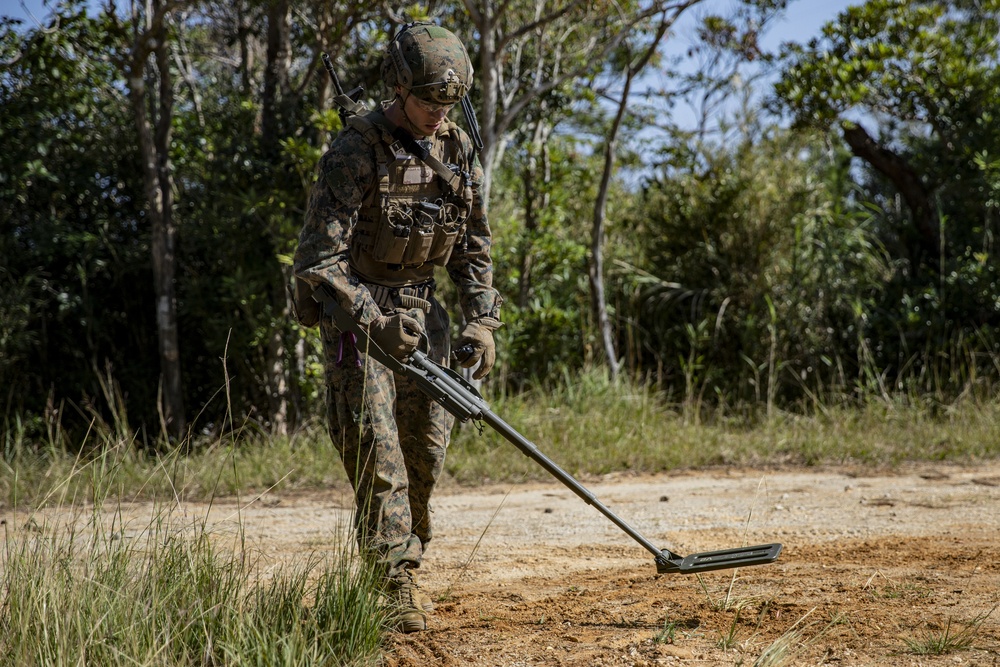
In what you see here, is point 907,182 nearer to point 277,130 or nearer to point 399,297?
point 277,130

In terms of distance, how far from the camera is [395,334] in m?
2.80

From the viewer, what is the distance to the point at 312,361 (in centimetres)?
673

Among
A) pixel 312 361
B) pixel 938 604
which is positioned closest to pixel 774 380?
pixel 312 361

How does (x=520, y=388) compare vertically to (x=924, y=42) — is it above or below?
below

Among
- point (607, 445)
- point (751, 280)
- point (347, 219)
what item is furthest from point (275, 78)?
point (347, 219)

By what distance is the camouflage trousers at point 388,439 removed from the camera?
111 inches

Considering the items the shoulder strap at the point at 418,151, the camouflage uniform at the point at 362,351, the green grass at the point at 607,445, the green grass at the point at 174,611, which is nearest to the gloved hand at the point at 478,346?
the camouflage uniform at the point at 362,351

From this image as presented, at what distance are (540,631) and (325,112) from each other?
15.2 feet

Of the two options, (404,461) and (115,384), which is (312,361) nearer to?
(115,384)

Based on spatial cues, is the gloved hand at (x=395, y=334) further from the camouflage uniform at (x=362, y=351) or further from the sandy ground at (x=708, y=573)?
the sandy ground at (x=708, y=573)

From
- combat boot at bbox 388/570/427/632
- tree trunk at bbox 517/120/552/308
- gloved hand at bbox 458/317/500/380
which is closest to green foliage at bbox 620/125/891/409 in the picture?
tree trunk at bbox 517/120/552/308

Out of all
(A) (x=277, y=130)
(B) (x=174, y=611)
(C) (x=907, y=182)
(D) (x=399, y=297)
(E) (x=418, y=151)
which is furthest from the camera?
(C) (x=907, y=182)

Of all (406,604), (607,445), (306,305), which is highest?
(306,305)

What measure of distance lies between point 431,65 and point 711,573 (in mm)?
2097
